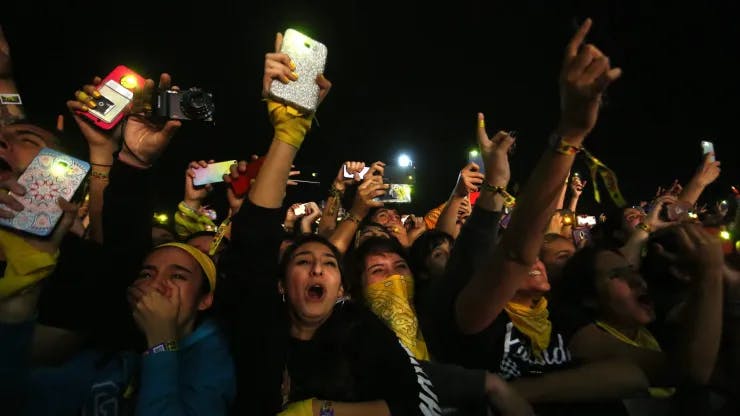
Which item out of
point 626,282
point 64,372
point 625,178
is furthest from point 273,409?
point 625,178

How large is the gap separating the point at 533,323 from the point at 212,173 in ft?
10.0

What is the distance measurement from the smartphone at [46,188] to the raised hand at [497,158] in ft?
6.55

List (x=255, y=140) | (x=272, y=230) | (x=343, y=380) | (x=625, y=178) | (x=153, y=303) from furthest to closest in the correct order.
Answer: (x=255, y=140) → (x=625, y=178) → (x=343, y=380) → (x=272, y=230) → (x=153, y=303)

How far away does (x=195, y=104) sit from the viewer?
8.46 feet

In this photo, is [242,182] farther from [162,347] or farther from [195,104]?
[162,347]

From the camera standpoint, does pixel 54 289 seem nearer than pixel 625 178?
Yes

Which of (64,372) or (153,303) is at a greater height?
(153,303)

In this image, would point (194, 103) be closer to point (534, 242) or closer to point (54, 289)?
point (54, 289)

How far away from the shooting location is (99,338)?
2.09 meters

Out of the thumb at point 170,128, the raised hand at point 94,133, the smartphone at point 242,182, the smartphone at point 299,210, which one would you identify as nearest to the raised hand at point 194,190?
the smartphone at point 242,182

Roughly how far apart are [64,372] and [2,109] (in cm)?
168

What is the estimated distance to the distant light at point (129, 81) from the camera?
106 inches

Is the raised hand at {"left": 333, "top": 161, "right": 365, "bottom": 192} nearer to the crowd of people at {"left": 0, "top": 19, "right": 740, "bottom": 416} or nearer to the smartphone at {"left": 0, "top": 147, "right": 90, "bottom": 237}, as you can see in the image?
the crowd of people at {"left": 0, "top": 19, "right": 740, "bottom": 416}

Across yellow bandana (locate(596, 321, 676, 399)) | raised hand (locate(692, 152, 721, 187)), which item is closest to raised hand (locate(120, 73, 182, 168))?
yellow bandana (locate(596, 321, 676, 399))
